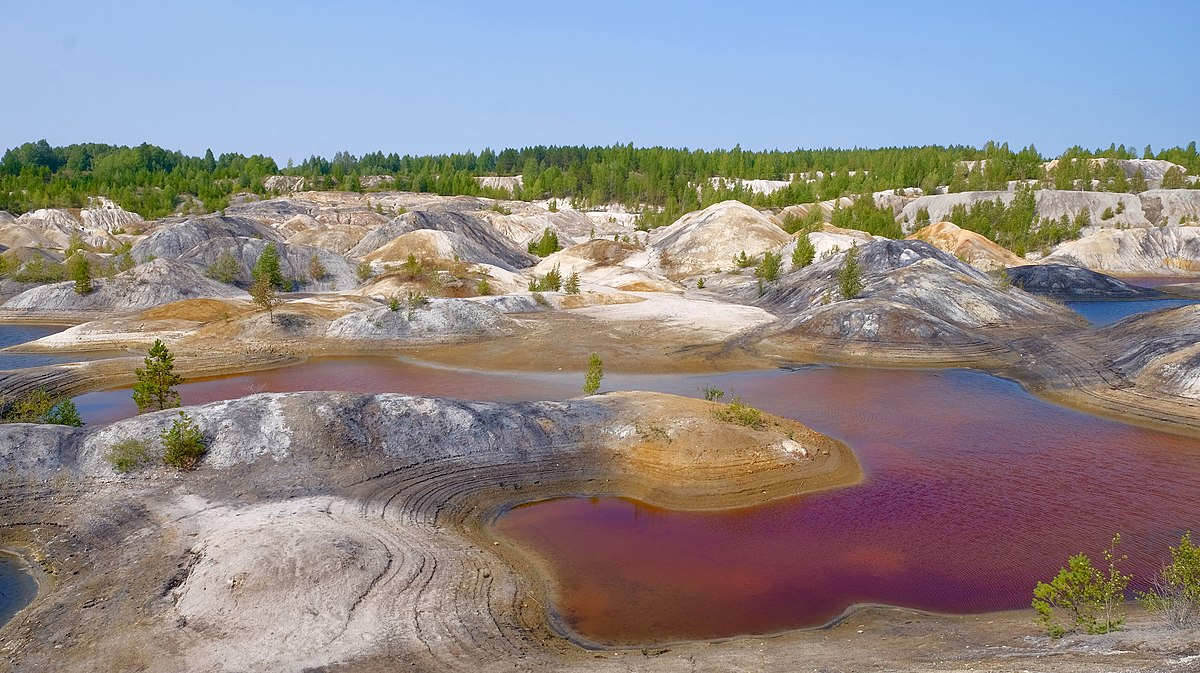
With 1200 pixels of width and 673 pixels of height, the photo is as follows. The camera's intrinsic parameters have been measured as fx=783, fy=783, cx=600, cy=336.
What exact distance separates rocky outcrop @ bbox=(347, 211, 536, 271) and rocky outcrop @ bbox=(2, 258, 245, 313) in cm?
3137

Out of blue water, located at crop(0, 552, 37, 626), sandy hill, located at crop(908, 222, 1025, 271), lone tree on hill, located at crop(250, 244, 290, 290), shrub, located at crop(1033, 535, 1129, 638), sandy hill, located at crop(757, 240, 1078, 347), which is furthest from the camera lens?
sandy hill, located at crop(908, 222, 1025, 271)

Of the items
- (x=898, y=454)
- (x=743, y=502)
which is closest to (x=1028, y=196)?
(x=898, y=454)

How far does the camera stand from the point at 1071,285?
81125mm

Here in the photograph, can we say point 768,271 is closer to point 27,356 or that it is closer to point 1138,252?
point 27,356

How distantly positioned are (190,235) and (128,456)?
78288 mm

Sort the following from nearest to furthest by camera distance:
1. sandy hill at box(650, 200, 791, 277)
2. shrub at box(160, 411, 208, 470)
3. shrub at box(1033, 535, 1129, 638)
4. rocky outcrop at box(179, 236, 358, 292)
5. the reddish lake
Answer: shrub at box(1033, 535, 1129, 638) → the reddish lake → shrub at box(160, 411, 208, 470) → rocky outcrop at box(179, 236, 358, 292) → sandy hill at box(650, 200, 791, 277)

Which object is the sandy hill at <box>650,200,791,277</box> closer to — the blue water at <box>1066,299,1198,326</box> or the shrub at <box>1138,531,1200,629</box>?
the blue water at <box>1066,299,1198,326</box>

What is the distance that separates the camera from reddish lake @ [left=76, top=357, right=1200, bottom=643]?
20.1 metres

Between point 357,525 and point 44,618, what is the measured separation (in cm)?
757

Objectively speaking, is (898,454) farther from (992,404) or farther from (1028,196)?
(1028,196)

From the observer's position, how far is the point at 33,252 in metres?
85.9

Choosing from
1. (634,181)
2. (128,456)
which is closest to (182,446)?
(128,456)

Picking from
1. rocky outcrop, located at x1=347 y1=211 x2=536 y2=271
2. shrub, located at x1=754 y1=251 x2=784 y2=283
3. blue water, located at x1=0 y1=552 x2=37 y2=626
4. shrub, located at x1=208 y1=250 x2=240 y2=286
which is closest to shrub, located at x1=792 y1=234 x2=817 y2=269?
shrub, located at x1=754 y1=251 x2=784 y2=283

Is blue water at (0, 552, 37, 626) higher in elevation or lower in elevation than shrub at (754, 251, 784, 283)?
lower
